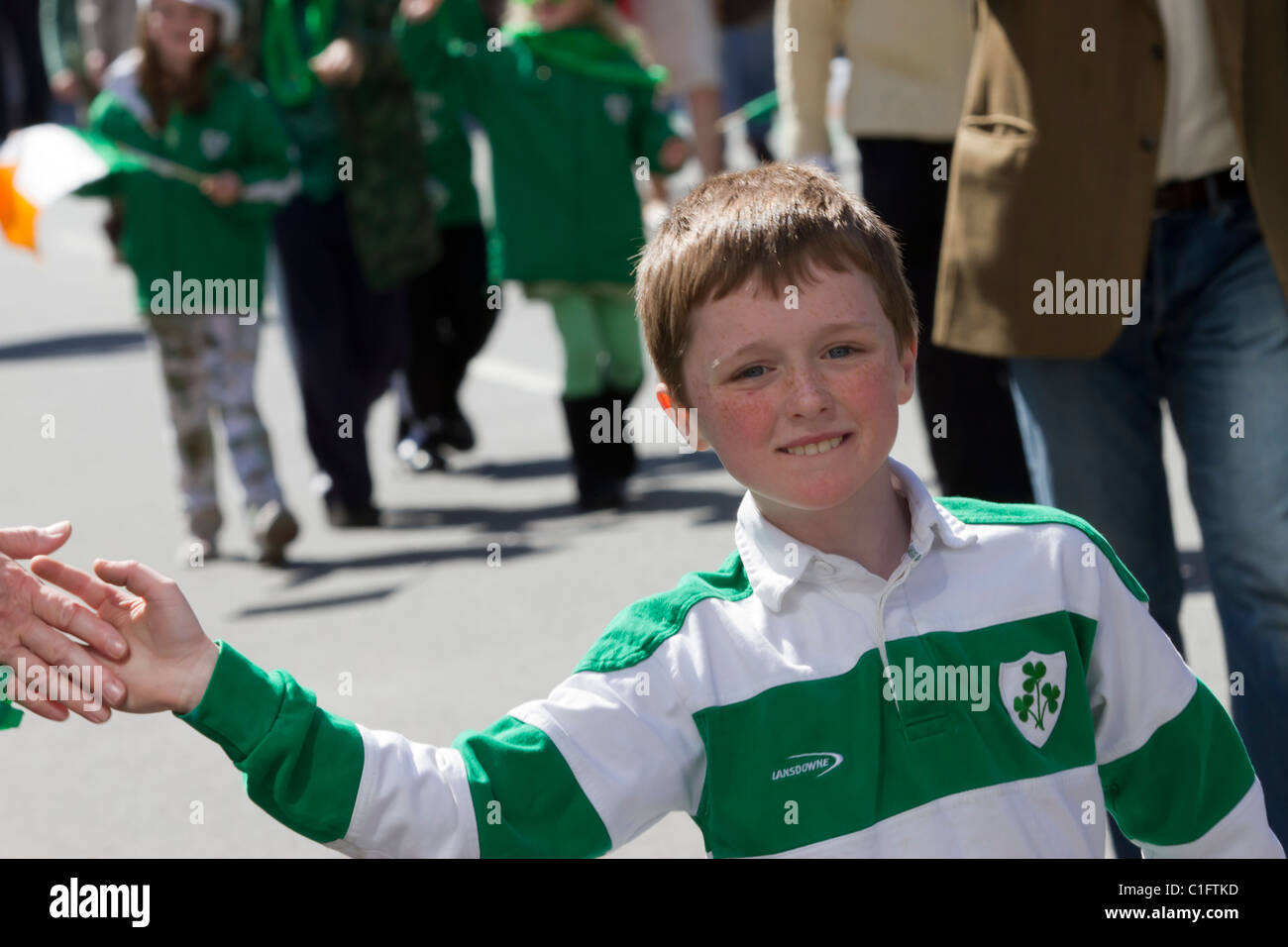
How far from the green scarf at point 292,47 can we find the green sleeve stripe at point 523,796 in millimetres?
5894

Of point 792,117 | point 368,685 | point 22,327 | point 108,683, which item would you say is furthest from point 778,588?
point 22,327

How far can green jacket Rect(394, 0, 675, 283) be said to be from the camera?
25.9 feet

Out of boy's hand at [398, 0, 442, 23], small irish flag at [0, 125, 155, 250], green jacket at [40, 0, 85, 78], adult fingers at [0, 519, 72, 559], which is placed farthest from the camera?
green jacket at [40, 0, 85, 78]

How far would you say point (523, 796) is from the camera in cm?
234

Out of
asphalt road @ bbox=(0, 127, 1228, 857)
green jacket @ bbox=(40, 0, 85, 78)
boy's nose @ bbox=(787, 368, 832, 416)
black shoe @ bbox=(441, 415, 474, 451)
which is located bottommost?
asphalt road @ bbox=(0, 127, 1228, 857)

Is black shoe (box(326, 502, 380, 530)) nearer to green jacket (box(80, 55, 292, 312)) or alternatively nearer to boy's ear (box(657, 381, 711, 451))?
green jacket (box(80, 55, 292, 312))

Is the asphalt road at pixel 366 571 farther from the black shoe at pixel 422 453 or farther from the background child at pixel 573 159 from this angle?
the background child at pixel 573 159

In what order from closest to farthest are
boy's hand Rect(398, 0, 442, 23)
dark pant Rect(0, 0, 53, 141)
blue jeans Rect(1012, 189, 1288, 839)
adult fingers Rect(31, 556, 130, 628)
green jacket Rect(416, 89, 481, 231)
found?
adult fingers Rect(31, 556, 130, 628) < blue jeans Rect(1012, 189, 1288, 839) < boy's hand Rect(398, 0, 442, 23) < green jacket Rect(416, 89, 481, 231) < dark pant Rect(0, 0, 53, 141)

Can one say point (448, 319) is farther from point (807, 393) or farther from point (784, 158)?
point (807, 393)

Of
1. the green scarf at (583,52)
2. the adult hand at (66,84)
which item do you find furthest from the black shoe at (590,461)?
the adult hand at (66,84)

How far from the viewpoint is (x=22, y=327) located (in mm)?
14391

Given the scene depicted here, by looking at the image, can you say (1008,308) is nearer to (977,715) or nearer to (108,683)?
(977,715)

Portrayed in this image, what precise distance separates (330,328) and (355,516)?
72cm

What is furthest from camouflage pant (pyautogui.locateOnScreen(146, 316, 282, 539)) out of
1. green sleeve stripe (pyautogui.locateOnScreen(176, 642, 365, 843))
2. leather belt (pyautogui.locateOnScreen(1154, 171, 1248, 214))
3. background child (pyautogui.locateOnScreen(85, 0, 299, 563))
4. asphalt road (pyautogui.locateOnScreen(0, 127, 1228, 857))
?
green sleeve stripe (pyautogui.locateOnScreen(176, 642, 365, 843))
